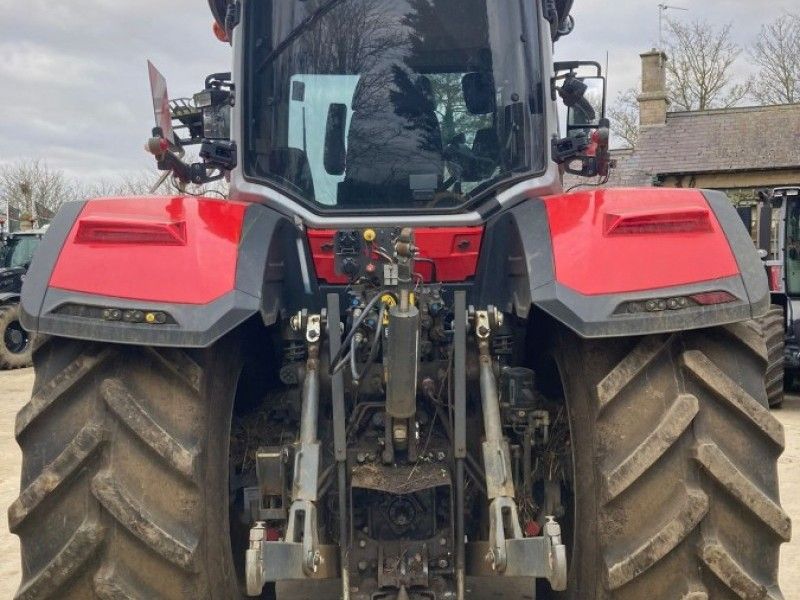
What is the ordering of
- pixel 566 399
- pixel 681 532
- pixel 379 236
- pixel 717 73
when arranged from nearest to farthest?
pixel 681 532, pixel 566 399, pixel 379 236, pixel 717 73

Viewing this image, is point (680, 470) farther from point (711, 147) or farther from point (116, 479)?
point (711, 147)

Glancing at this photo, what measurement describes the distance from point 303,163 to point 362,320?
0.88 metres

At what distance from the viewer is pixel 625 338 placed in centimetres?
259

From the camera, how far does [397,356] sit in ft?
8.20

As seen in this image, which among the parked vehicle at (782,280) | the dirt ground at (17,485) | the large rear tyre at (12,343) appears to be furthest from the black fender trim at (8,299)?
the parked vehicle at (782,280)

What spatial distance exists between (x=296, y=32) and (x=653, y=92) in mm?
25030

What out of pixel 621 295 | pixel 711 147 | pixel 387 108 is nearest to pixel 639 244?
pixel 621 295

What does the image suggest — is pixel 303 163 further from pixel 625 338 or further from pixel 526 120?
pixel 625 338

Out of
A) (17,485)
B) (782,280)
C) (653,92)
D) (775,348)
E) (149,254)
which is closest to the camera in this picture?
(149,254)

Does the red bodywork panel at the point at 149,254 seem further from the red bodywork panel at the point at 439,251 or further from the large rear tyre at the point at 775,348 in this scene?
the large rear tyre at the point at 775,348

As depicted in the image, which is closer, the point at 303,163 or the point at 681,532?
the point at 681,532

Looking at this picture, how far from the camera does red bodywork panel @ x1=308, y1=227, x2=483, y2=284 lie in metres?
3.13

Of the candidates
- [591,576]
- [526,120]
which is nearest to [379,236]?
[526,120]

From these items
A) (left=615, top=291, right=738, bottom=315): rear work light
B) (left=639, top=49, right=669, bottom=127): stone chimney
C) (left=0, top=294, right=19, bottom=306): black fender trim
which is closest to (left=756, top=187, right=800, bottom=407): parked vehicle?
(left=615, top=291, right=738, bottom=315): rear work light
